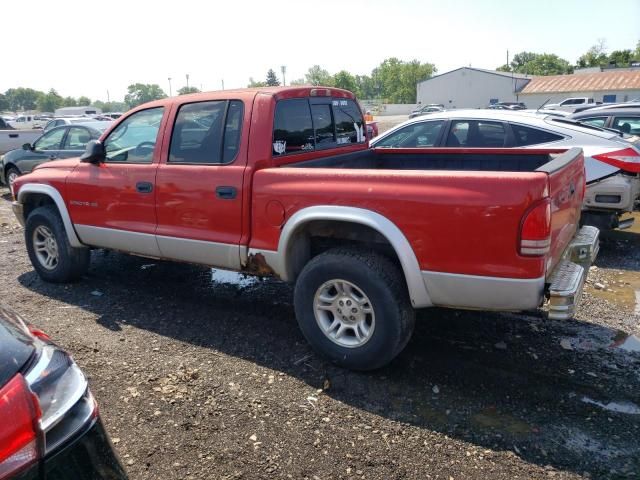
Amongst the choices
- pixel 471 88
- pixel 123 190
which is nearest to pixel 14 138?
pixel 123 190

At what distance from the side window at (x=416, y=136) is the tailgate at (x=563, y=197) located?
3.27 metres

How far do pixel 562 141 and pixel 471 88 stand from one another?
73805 mm

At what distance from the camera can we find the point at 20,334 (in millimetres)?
1902

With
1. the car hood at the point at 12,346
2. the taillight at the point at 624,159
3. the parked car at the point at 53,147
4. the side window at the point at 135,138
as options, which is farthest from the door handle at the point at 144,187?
the parked car at the point at 53,147

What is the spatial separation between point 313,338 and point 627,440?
2044 millimetres

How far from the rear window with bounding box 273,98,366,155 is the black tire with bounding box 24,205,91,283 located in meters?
2.77

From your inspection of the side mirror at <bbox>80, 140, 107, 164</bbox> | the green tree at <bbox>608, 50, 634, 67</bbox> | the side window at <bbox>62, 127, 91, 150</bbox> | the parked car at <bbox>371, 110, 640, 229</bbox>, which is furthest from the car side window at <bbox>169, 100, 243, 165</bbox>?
the green tree at <bbox>608, 50, 634, 67</bbox>

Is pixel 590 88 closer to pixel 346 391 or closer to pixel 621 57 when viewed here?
pixel 621 57

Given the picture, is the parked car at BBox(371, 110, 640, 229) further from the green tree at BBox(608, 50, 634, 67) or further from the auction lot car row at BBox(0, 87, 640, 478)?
the green tree at BBox(608, 50, 634, 67)

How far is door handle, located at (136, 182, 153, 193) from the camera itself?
465 cm

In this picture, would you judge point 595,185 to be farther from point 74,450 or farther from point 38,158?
point 38,158

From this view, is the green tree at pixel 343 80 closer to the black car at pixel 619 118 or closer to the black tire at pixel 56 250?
the black car at pixel 619 118

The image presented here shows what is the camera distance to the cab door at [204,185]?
4160mm

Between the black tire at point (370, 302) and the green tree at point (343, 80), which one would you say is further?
the green tree at point (343, 80)
